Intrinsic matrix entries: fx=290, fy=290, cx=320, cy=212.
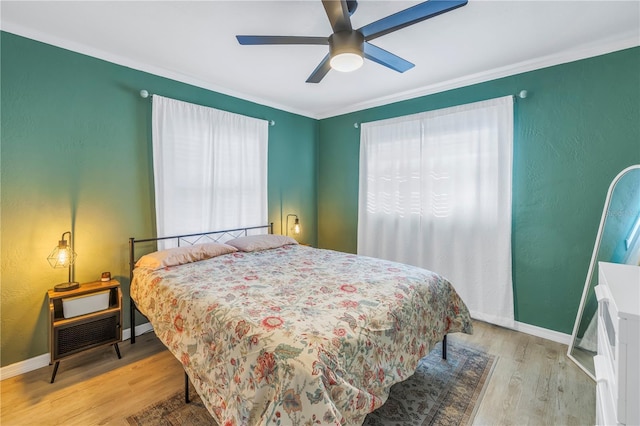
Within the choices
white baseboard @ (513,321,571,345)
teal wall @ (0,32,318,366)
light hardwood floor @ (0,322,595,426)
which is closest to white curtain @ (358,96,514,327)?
white baseboard @ (513,321,571,345)

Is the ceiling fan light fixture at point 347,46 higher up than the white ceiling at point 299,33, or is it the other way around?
the white ceiling at point 299,33

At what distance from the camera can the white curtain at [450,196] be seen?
2996 millimetres

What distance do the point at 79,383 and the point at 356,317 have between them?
7.15ft

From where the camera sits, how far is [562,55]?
263 centimetres

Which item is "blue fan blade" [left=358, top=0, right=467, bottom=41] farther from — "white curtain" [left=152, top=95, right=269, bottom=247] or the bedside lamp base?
the bedside lamp base

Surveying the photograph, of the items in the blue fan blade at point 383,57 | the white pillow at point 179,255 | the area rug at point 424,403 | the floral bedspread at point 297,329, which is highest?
the blue fan blade at point 383,57

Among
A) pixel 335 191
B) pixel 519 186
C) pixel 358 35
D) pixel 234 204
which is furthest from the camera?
pixel 335 191

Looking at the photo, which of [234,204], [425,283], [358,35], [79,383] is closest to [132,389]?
[79,383]

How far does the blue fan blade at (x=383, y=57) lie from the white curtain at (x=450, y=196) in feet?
4.45

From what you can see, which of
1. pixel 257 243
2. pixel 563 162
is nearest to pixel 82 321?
pixel 257 243

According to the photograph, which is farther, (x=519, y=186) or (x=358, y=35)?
(x=519, y=186)

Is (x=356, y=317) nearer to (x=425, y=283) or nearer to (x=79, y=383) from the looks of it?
(x=425, y=283)

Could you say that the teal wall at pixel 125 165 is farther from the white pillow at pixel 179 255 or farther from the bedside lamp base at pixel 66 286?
the white pillow at pixel 179 255

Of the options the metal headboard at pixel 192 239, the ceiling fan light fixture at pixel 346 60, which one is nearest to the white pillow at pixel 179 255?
the metal headboard at pixel 192 239
